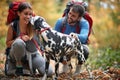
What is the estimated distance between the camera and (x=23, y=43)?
5.32 m

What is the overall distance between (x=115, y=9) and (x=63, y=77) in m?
11.3

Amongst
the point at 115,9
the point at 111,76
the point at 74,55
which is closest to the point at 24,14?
the point at 74,55

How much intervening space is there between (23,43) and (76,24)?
3.24ft

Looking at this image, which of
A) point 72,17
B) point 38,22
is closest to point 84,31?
point 72,17

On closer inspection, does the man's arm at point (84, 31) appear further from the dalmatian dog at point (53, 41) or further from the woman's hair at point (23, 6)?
the woman's hair at point (23, 6)

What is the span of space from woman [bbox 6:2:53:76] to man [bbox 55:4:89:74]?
512 millimetres

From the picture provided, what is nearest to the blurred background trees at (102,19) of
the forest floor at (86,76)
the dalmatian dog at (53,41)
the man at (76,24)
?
the forest floor at (86,76)

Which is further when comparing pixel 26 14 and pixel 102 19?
pixel 102 19

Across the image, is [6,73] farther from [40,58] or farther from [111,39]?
[111,39]

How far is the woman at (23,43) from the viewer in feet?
17.4

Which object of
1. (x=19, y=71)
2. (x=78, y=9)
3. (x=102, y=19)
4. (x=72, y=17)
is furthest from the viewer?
(x=102, y=19)

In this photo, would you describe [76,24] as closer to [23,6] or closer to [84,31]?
[84,31]

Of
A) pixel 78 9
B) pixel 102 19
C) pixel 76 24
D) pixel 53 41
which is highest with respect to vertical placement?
pixel 78 9

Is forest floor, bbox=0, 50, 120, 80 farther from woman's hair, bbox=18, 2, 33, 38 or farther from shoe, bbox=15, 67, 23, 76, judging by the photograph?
woman's hair, bbox=18, 2, 33, 38
